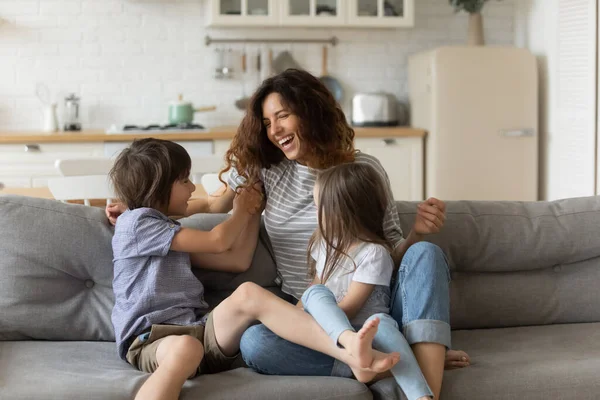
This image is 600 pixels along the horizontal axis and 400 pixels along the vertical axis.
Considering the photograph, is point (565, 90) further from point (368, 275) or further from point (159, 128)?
point (368, 275)

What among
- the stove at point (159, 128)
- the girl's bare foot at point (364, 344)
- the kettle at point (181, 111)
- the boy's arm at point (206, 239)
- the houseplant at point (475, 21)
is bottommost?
the girl's bare foot at point (364, 344)

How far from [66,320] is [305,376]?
74 centimetres

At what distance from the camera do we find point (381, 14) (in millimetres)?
5367

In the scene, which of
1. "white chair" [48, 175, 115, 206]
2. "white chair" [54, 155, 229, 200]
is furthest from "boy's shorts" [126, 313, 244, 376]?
"white chair" [54, 155, 229, 200]

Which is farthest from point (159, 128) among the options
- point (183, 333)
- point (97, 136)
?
point (183, 333)

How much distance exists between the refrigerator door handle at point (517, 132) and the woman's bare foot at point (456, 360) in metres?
3.11

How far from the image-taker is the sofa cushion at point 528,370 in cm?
213

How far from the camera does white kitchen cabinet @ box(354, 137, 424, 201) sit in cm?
515

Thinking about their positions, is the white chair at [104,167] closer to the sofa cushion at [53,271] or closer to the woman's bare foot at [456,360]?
the sofa cushion at [53,271]

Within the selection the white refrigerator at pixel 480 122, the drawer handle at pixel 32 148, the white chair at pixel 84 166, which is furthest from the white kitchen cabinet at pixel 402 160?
the white chair at pixel 84 166

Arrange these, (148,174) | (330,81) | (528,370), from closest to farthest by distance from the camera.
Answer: (528,370), (148,174), (330,81)

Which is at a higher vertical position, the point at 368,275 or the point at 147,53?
the point at 147,53

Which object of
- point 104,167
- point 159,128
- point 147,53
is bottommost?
point 104,167

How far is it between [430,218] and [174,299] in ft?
2.36
